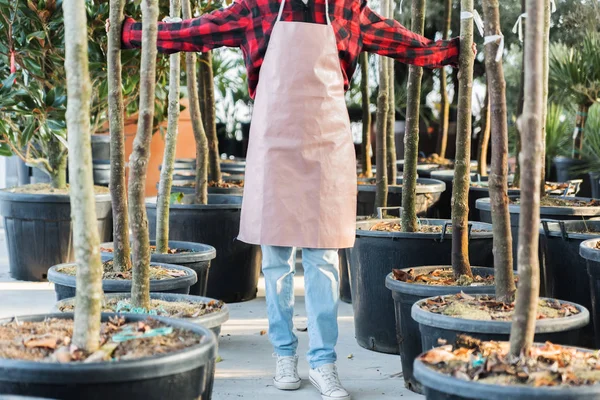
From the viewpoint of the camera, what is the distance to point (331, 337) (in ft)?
10.5

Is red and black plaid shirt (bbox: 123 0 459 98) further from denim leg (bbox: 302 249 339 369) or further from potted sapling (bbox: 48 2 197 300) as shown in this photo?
denim leg (bbox: 302 249 339 369)

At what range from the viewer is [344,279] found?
16.1ft

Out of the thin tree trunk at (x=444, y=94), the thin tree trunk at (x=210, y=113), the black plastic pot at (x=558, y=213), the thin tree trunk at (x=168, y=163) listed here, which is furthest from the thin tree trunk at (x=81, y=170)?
the thin tree trunk at (x=444, y=94)

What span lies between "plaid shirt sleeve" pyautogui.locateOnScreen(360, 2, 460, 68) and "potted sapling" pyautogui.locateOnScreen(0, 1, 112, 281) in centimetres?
214

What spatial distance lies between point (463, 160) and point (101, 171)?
465 centimetres

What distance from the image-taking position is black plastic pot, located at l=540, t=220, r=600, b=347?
3.64 m

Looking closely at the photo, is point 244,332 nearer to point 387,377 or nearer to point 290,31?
point 387,377

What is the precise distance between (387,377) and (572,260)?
3.03ft

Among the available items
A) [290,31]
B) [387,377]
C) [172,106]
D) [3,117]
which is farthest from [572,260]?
[3,117]

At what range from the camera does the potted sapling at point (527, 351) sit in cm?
202

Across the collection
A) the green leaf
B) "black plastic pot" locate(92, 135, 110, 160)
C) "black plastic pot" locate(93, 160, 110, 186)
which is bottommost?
"black plastic pot" locate(93, 160, 110, 186)

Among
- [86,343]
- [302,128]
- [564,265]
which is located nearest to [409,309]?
[302,128]

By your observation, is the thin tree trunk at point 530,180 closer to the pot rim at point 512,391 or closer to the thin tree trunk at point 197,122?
A: the pot rim at point 512,391

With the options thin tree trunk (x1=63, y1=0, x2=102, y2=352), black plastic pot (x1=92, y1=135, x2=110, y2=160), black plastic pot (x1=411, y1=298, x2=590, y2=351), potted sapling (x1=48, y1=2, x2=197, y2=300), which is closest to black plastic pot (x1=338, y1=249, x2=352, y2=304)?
potted sapling (x1=48, y1=2, x2=197, y2=300)
